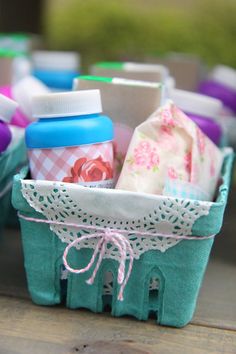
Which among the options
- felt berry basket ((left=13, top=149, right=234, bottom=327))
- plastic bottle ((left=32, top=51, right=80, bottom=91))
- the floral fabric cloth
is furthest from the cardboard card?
plastic bottle ((left=32, top=51, right=80, bottom=91))

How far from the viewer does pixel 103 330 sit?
51 centimetres

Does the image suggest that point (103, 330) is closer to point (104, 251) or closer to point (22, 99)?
point (104, 251)

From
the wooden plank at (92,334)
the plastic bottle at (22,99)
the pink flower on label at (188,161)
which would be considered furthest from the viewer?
the plastic bottle at (22,99)

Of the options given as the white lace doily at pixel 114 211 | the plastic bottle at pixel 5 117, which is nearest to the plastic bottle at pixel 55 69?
the plastic bottle at pixel 5 117

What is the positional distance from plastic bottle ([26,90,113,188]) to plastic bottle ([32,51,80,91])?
0.41 meters

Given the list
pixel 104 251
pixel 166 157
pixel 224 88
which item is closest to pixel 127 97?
pixel 166 157

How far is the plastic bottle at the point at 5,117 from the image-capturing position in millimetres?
581

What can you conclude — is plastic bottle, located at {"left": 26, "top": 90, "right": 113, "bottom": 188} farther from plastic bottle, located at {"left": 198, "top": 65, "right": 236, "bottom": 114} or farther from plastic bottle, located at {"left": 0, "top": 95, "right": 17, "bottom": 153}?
plastic bottle, located at {"left": 198, "top": 65, "right": 236, "bottom": 114}

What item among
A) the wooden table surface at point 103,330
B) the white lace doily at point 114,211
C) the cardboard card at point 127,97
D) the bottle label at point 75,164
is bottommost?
the wooden table surface at point 103,330

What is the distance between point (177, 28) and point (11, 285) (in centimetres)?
102

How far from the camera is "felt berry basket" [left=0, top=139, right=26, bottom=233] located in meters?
0.63

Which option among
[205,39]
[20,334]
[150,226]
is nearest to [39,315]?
[20,334]

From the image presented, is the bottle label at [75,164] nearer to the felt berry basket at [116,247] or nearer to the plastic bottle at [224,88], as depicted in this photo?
the felt berry basket at [116,247]

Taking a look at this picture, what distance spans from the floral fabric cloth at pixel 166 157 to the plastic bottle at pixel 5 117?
5.6 inches
